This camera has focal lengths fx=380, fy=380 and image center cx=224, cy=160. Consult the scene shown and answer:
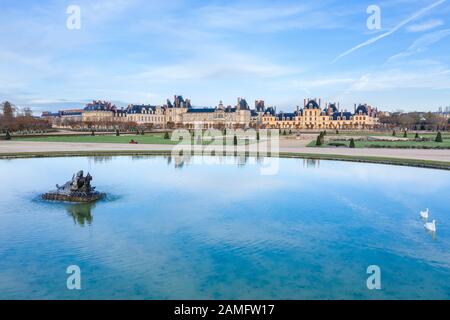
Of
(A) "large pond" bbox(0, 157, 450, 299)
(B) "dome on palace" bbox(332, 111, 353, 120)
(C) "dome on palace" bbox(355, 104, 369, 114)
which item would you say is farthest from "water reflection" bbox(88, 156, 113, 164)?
(C) "dome on palace" bbox(355, 104, 369, 114)

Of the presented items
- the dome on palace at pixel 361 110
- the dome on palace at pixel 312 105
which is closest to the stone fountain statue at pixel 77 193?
the dome on palace at pixel 312 105

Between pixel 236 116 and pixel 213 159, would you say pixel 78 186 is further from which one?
pixel 236 116

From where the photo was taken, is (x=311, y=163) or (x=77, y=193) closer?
(x=77, y=193)

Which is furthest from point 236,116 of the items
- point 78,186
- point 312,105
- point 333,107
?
point 78,186

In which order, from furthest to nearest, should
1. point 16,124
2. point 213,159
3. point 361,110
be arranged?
Answer: point 361,110
point 16,124
point 213,159

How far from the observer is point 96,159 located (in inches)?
747

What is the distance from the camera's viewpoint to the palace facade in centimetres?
8675

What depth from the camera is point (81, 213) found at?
887cm

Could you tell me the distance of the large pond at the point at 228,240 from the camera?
16.9ft

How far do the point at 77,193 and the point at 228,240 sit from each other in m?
5.15

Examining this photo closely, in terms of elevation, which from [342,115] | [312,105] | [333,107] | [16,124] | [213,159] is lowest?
[213,159]

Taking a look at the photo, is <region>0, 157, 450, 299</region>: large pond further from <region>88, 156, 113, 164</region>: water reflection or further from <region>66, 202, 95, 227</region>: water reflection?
<region>88, 156, 113, 164</region>: water reflection
